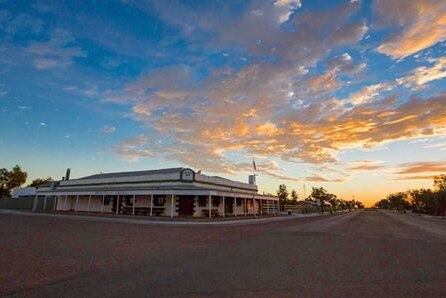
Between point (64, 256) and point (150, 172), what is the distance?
37105 millimetres

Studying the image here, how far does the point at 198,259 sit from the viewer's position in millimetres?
10453

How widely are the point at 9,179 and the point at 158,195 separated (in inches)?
3133

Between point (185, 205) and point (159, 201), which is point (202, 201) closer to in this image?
point (185, 205)

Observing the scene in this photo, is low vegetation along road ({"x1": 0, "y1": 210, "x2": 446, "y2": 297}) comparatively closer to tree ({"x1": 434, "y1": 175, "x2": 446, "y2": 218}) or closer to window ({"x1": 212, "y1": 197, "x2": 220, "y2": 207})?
window ({"x1": 212, "y1": 197, "x2": 220, "y2": 207})

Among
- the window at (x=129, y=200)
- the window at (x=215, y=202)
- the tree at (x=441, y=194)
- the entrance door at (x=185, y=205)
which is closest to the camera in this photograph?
the entrance door at (x=185, y=205)

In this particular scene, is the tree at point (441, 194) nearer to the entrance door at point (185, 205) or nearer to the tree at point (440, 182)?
the tree at point (440, 182)

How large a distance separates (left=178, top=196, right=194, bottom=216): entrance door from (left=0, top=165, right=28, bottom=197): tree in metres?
81.5

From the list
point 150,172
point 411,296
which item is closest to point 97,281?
point 411,296

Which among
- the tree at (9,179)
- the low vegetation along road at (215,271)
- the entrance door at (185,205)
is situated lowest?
the low vegetation along road at (215,271)

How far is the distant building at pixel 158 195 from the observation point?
122 feet

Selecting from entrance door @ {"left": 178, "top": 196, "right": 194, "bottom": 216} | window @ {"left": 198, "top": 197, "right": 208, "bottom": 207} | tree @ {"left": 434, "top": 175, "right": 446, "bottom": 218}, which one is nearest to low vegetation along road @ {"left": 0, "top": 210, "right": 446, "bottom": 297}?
entrance door @ {"left": 178, "top": 196, "right": 194, "bottom": 216}

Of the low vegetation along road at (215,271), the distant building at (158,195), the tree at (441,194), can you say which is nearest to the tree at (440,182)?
the tree at (441,194)

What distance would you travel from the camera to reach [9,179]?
315 feet

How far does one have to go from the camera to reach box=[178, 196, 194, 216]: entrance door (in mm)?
38125
